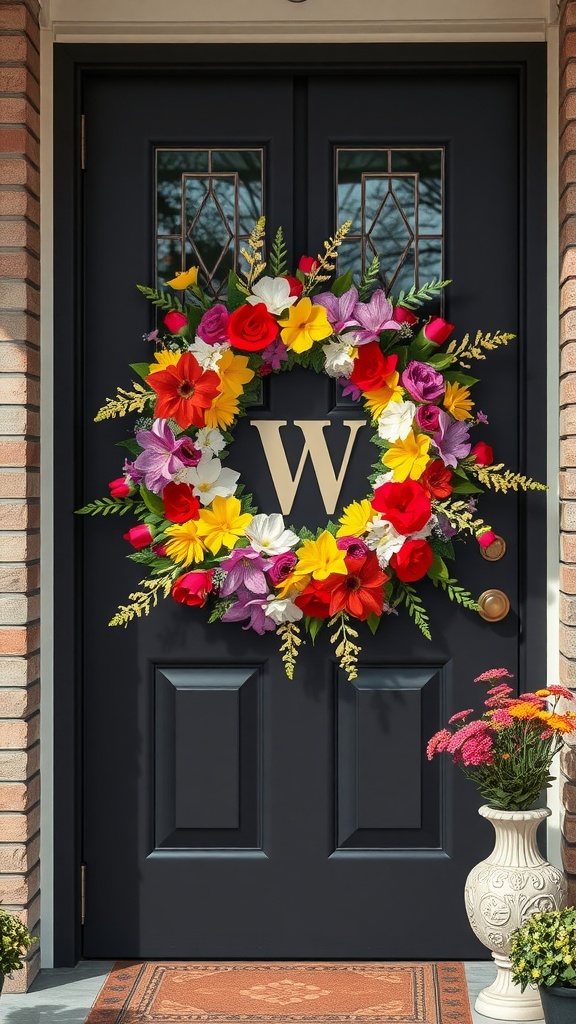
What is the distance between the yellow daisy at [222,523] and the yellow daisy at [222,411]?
0.61ft

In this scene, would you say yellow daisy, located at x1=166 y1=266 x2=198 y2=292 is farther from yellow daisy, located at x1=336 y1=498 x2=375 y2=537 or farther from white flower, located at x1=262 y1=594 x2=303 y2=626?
white flower, located at x1=262 y1=594 x2=303 y2=626

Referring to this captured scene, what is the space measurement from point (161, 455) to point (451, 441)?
711 mm

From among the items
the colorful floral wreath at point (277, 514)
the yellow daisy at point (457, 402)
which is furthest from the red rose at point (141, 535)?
the yellow daisy at point (457, 402)

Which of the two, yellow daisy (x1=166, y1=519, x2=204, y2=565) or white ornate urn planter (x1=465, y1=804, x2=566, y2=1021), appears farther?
yellow daisy (x1=166, y1=519, x2=204, y2=565)

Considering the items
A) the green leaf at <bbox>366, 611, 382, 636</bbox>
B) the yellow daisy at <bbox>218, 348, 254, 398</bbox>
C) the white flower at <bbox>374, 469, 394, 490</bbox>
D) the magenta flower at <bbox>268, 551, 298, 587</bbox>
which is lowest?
the green leaf at <bbox>366, 611, 382, 636</bbox>

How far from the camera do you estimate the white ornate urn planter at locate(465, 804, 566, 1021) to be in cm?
259

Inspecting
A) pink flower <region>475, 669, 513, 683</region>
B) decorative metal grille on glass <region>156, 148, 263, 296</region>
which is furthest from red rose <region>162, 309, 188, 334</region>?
pink flower <region>475, 669, 513, 683</region>

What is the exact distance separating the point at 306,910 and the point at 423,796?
414 millimetres

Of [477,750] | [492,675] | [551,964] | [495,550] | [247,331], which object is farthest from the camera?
[495,550]

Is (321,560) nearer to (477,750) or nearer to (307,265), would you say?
(477,750)

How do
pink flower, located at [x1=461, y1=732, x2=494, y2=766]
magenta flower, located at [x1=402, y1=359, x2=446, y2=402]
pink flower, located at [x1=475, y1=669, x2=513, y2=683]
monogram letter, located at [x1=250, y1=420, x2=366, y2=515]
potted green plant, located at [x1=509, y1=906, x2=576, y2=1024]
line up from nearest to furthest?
potted green plant, located at [x1=509, y1=906, x2=576, y2=1024] → pink flower, located at [x1=461, y1=732, x2=494, y2=766] → pink flower, located at [x1=475, y1=669, x2=513, y2=683] → magenta flower, located at [x1=402, y1=359, x2=446, y2=402] → monogram letter, located at [x1=250, y1=420, x2=366, y2=515]

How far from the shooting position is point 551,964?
235 cm

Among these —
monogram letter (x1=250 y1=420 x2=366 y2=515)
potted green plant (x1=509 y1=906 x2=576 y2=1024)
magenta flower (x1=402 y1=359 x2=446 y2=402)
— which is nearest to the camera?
potted green plant (x1=509 y1=906 x2=576 y2=1024)

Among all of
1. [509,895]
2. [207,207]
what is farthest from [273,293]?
[509,895]
